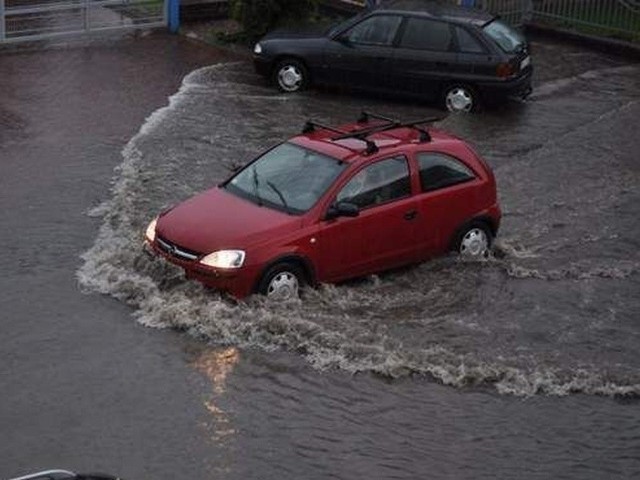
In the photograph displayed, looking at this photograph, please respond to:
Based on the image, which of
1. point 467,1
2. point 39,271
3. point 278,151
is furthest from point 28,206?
point 467,1

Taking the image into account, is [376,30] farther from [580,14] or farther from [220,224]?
[220,224]

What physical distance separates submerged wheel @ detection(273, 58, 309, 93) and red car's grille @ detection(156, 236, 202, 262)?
864 cm

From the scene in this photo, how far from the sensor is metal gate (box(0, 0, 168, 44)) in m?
22.9

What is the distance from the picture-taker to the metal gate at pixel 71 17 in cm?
2291

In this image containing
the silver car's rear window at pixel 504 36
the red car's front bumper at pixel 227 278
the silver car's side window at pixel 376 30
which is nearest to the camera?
the red car's front bumper at pixel 227 278

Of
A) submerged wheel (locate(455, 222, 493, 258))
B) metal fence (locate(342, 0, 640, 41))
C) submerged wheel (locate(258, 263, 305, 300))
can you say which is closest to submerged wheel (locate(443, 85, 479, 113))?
metal fence (locate(342, 0, 640, 41))

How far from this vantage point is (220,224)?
12062 mm

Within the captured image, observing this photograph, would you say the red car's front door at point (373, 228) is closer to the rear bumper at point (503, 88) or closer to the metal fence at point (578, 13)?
the rear bumper at point (503, 88)

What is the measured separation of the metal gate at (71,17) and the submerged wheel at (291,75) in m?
4.91

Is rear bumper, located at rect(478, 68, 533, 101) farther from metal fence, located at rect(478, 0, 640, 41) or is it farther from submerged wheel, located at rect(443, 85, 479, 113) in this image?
metal fence, located at rect(478, 0, 640, 41)

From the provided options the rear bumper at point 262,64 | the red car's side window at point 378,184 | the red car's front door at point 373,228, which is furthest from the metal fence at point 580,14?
the red car's front door at point 373,228

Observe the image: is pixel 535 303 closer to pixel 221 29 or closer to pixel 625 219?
pixel 625 219

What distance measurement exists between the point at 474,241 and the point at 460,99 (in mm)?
6351

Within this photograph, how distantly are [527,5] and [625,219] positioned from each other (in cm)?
1085
